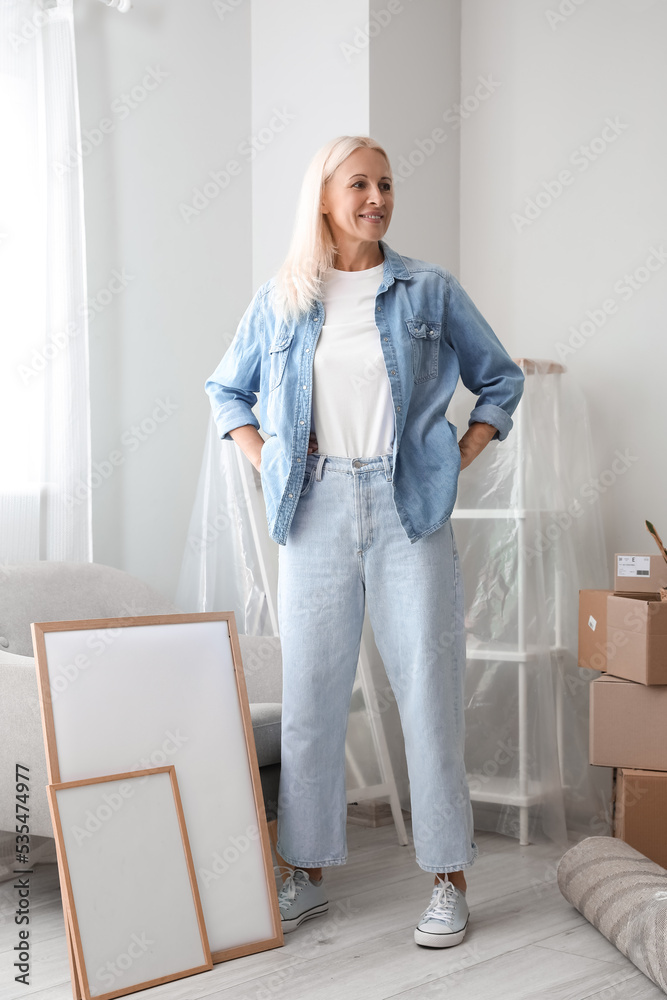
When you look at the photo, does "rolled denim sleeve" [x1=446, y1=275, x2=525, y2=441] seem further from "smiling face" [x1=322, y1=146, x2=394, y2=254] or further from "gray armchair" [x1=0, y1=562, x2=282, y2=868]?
"gray armchair" [x1=0, y1=562, x2=282, y2=868]

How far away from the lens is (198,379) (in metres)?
2.87

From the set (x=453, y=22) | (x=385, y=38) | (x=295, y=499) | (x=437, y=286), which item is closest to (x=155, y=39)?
(x=385, y=38)

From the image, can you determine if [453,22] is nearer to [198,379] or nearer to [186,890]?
[198,379]

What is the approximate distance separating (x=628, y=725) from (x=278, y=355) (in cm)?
104

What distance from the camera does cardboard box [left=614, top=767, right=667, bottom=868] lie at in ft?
6.53

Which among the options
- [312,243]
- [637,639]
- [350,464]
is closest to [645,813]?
[637,639]

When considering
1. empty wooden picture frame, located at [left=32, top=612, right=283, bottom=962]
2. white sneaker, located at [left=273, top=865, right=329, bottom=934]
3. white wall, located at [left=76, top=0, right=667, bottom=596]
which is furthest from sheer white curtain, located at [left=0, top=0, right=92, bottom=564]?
white sneaker, located at [left=273, top=865, right=329, bottom=934]

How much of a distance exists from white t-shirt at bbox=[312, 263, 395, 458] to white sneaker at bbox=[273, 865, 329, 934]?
0.77 meters

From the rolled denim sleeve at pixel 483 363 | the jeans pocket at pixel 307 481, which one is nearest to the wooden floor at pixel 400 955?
the jeans pocket at pixel 307 481

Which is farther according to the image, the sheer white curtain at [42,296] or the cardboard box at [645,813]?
the sheer white curtain at [42,296]

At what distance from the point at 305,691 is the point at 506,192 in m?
1.74

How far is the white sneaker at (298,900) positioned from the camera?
5.76 feet

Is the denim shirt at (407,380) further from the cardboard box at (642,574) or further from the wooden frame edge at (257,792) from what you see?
the cardboard box at (642,574)

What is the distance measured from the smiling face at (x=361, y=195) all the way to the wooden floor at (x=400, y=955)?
121 cm
